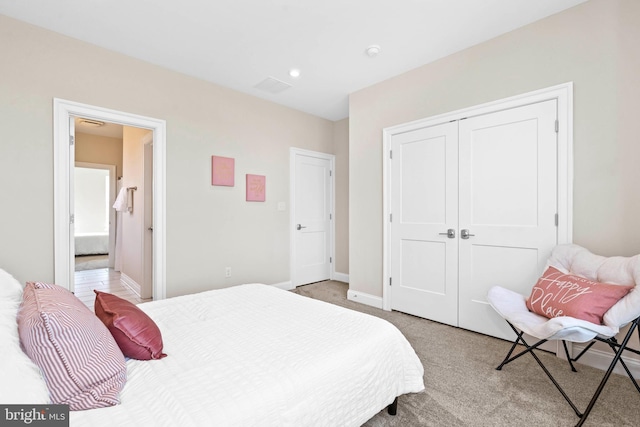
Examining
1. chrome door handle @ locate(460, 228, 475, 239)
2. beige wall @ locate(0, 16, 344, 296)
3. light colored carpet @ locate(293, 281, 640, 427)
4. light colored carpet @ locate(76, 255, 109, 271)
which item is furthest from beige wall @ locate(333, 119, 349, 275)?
light colored carpet @ locate(76, 255, 109, 271)

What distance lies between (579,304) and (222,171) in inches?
139

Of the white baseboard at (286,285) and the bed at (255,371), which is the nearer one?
the bed at (255,371)

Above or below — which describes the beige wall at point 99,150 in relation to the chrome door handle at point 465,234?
above

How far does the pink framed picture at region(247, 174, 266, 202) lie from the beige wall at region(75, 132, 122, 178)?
4282 millimetres

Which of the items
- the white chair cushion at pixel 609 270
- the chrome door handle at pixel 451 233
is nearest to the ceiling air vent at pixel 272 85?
the chrome door handle at pixel 451 233

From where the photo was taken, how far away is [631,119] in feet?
6.93

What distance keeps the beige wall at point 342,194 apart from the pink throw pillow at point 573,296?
3.01m

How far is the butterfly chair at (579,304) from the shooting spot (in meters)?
1.63

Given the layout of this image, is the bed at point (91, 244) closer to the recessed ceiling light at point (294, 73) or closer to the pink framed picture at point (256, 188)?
the pink framed picture at point (256, 188)

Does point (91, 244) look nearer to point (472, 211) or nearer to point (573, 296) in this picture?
point (472, 211)

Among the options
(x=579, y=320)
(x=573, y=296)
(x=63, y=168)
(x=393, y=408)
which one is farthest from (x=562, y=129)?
(x=63, y=168)

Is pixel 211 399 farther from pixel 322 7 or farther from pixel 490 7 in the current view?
pixel 490 7

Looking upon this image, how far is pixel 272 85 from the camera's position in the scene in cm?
365

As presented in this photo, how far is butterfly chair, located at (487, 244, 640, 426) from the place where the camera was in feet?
5.36
